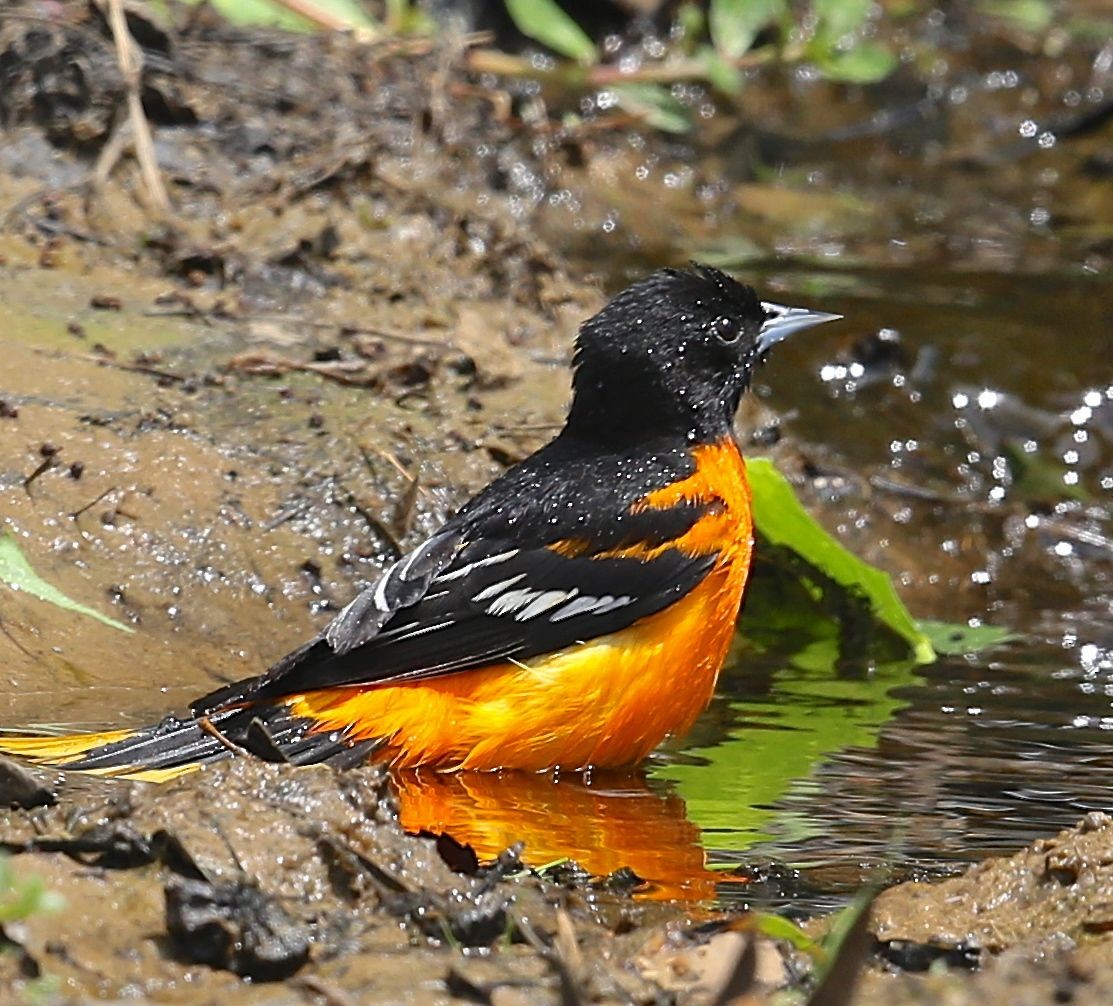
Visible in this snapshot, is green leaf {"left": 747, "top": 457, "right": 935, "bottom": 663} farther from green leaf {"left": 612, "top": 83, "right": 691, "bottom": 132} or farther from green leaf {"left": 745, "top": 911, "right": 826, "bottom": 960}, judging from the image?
green leaf {"left": 612, "top": 83, "right": 691, "bottom": 132}

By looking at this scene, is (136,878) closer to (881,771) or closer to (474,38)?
(881,771)

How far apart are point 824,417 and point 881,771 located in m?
2.68

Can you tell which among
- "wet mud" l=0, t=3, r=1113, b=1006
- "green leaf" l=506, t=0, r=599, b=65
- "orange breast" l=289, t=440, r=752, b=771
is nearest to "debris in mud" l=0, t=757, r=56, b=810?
"wet mud" l=0, t=3, r=1113, b=1006

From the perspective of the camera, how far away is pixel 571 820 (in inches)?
196

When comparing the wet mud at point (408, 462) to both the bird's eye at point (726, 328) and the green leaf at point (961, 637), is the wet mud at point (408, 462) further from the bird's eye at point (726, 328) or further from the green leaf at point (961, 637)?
the bird's eye at point (726, 328)

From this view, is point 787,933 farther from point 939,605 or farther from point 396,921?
point 939,605

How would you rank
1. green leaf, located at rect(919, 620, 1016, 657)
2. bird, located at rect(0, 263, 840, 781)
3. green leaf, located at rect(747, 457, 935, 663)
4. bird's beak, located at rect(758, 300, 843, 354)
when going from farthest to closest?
green leaf, located at rect(919, 620, 1016, 657) < green leaf, located at rect(747, 457, 935, 663) < bird's beak, located at rect(758, 300, 843, 354) < bird, located at rect(0, 263, 840, 781)

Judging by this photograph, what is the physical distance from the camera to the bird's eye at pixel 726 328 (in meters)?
6.00

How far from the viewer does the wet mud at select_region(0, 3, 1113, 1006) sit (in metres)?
3.52

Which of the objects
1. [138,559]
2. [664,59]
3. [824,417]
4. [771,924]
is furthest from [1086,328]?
[771,924]

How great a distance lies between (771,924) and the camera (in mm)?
3502

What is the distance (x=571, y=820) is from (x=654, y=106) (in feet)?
18.8

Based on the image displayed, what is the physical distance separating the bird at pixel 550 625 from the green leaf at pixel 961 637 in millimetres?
1156

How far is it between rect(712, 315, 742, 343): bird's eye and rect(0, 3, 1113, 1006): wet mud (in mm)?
965
